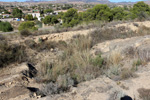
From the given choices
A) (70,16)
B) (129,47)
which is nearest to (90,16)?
(70,16)

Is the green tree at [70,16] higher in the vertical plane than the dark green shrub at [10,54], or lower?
higher

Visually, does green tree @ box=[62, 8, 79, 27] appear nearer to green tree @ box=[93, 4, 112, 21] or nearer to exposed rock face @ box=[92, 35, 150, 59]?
green tree @ box=[93, 4, 112, 21]

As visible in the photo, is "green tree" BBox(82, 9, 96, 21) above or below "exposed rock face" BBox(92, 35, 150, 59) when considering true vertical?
above

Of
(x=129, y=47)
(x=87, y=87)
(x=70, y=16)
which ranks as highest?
(x=70, y=16)

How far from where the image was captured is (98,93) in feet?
12.0

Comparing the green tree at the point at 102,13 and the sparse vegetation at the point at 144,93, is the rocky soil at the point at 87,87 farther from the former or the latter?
the green tree at the point at 102,13

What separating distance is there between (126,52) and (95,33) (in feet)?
11.3

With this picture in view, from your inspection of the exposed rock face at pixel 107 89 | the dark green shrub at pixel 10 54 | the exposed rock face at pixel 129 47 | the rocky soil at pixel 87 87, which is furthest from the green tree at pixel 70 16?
the exposed rock face at pixel 107 89

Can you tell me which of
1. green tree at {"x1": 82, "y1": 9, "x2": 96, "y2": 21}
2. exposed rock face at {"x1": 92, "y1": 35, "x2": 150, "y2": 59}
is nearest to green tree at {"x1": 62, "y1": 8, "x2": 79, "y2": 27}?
green tree at {"x1": 82, "y1": 9, "x2": 96, "y2": 21}

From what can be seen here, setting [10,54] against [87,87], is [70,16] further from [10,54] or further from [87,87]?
[87,87]

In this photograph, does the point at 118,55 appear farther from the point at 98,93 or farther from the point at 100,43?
the point at 100,43

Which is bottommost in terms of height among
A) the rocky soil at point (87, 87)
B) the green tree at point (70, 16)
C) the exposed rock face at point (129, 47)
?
the rocky soil at point (87, 87)

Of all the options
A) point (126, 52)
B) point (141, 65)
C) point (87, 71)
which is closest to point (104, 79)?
point (87, 71)

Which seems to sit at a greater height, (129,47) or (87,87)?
(129,47)
